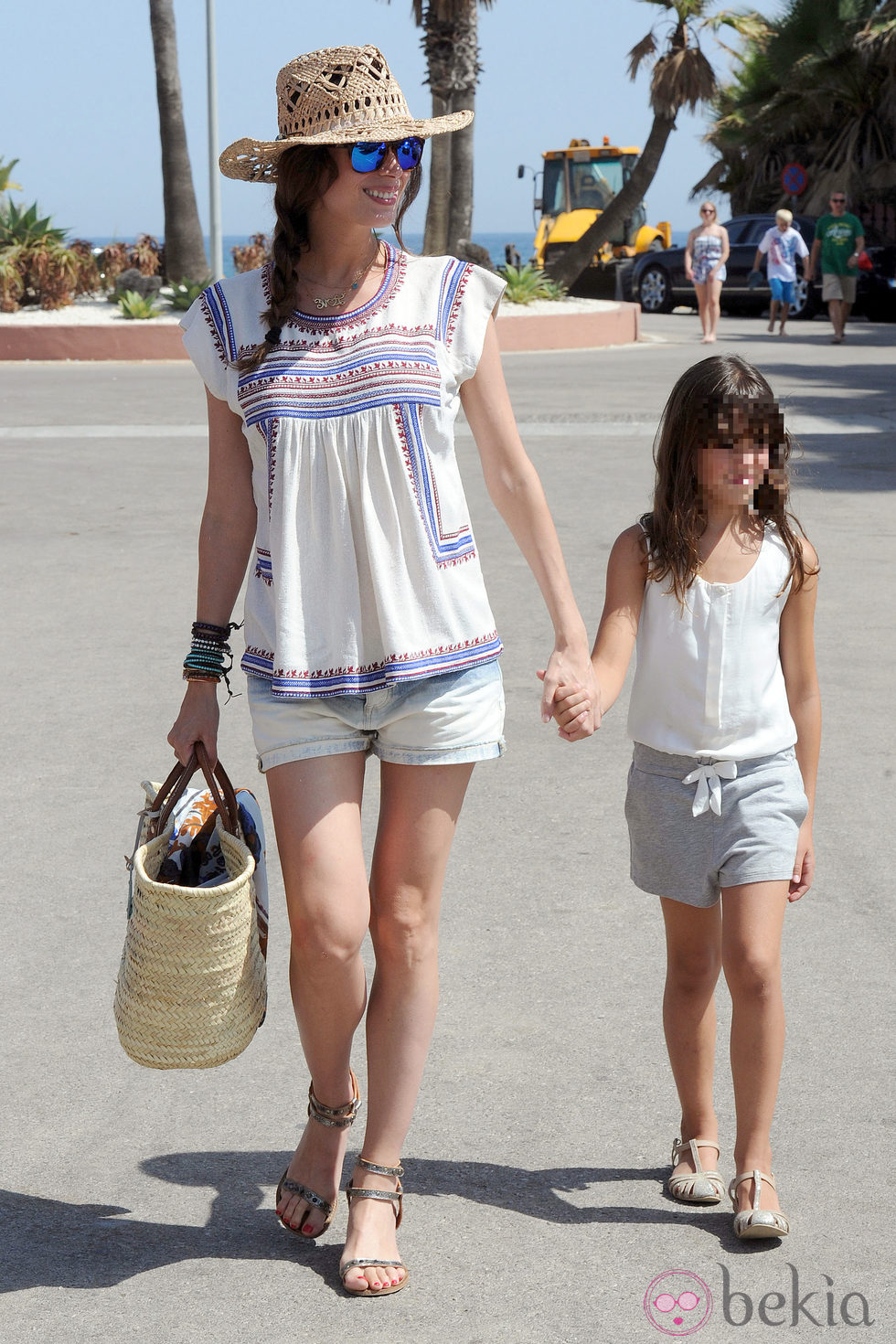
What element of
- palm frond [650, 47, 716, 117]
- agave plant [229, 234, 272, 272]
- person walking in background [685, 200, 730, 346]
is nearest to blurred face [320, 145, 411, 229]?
person walking in background [685, 200, 730, 346]

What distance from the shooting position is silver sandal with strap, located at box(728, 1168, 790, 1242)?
2697 mm

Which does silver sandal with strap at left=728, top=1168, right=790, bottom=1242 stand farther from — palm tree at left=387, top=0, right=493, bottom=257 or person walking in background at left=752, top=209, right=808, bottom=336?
person walking in background at left=752, top=209, right=808, bottom=336

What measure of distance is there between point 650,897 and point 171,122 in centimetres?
2222

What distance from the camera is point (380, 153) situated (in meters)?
2.65

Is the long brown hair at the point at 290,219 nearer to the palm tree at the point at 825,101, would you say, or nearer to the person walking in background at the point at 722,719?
the person walking in background at the point at 722,719

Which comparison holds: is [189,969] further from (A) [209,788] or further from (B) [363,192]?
(B) [363,192]

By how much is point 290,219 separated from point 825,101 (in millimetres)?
40504

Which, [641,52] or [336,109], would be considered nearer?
[336,109]

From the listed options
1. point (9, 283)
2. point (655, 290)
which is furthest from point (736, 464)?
point (655, 290)

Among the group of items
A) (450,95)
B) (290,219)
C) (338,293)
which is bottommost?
(338,293)

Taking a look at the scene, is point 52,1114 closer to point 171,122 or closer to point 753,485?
point 753,485

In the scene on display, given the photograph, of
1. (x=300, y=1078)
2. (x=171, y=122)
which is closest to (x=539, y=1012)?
(x=300, y=1078)

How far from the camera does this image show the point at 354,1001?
2727 mm
